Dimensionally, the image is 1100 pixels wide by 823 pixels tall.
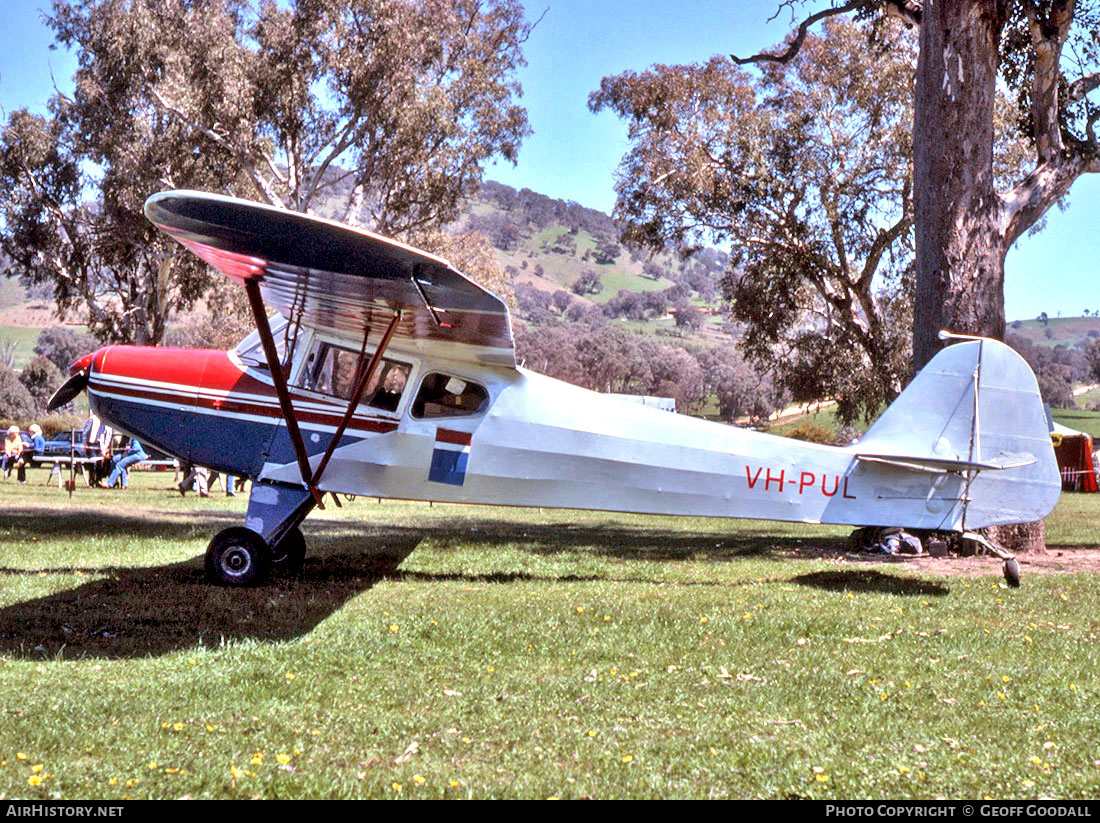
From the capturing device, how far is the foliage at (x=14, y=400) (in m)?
67.1

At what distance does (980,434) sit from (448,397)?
461cm

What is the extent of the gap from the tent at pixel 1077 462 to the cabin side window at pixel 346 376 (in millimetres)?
32951

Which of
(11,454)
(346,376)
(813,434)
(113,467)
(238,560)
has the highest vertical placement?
(813,434)

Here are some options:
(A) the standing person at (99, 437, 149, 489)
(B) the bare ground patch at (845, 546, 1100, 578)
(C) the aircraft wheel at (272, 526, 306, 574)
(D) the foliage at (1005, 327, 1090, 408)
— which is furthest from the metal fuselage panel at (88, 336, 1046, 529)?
(D) the foliage at (1005, 327, 1090, 408)

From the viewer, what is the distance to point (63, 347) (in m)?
97.4

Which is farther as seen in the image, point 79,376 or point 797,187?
point 797,187

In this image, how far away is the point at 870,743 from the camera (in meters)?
4.24

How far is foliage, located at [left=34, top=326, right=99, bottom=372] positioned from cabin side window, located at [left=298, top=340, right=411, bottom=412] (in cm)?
9316

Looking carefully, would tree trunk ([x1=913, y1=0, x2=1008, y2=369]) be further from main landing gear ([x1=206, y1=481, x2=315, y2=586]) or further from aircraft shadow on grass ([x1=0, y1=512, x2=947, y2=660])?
main landing gear ([x1=206, y1=481, x2=315, y2=586])

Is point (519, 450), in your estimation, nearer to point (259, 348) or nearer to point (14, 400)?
point (259, 348)

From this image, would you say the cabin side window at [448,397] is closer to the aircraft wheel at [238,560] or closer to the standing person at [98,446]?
the aircraft wheel at [238,560]

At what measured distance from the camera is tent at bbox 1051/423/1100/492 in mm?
35125

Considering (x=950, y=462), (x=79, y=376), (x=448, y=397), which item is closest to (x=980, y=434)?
(x=950, y=462)

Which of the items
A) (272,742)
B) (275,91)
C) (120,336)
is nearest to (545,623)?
(272,742)
